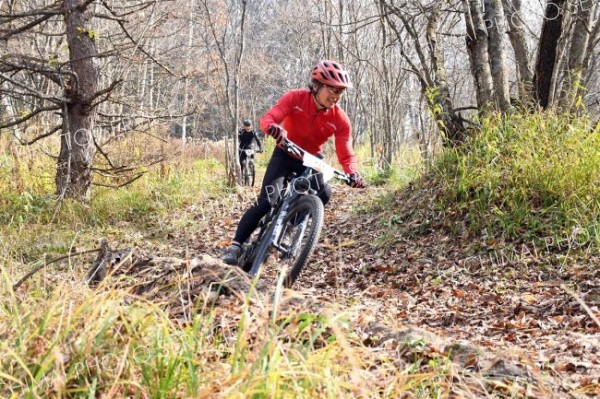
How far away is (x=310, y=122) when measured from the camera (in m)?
4.94

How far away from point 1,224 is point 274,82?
102 feet

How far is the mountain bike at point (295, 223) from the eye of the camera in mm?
4239

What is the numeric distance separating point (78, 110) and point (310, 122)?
4837 millimetres

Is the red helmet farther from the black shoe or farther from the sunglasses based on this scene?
the black shoe

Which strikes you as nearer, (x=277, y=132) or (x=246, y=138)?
(x=277, y=132)

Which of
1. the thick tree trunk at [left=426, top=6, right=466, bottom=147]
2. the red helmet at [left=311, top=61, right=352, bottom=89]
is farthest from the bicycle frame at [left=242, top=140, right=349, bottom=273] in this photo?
the thick tree trunk at [left=426, top=6, right=466, bottom=147]

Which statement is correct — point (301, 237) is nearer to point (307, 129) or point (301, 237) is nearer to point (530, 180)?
point (307, 129)

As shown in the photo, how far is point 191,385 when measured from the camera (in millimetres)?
1812

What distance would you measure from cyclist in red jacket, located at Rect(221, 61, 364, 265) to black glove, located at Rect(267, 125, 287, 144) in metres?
0.22

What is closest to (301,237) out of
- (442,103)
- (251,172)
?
(442,103)

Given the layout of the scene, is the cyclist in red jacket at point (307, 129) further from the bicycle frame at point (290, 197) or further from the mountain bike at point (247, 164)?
the mountain bike at point (247, 164)

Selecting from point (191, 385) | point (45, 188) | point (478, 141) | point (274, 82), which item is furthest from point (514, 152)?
point (274, 82)

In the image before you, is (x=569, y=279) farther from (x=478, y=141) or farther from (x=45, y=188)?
(x=45, y=188)

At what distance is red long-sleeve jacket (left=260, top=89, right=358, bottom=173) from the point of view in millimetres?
4867
